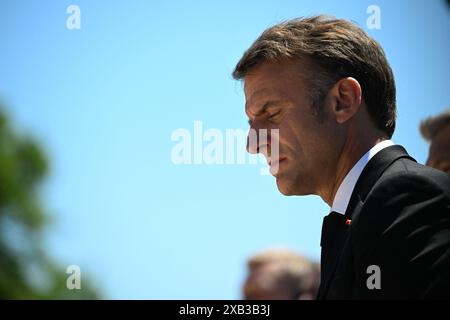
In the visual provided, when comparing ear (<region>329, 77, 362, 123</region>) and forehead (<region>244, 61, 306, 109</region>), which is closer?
ear (<region>329, 77, 362, 123</region>)

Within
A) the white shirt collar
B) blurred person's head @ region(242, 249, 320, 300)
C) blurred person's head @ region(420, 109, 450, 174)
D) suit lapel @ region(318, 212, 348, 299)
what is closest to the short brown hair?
the white shirt collar

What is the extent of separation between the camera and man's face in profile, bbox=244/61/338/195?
3.42 metres

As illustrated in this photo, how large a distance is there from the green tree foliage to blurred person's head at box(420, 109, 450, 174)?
17.7 metres

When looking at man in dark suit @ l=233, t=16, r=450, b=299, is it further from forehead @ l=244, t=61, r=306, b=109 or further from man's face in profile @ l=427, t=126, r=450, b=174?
man's face in profile @ l=427, t=126, r=450, b=174

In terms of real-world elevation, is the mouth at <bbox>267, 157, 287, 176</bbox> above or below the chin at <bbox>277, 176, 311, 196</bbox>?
above

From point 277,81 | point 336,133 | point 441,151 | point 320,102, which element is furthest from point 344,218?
point 441,151

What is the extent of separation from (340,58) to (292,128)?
14.0 inches

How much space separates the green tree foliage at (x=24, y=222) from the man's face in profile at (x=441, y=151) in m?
17.8

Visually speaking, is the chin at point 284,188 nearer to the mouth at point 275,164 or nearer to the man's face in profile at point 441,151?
the mouth at point 275,164

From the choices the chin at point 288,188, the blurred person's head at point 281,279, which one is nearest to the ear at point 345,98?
the chin at point 288,188

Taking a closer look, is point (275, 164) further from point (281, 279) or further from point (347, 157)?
point (281, 279)

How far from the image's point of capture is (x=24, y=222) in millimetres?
26984
